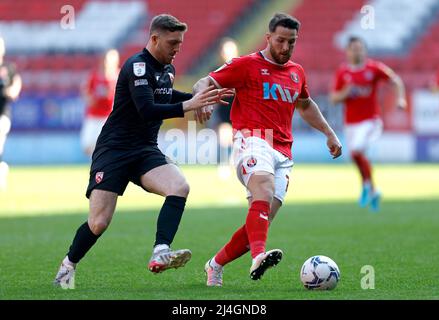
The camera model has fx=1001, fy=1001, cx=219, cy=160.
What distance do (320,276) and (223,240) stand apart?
357 cm

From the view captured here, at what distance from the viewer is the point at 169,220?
6727 mm

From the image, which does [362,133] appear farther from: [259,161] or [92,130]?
[259,161]

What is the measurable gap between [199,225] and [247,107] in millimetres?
4625

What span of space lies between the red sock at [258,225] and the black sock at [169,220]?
480 mm

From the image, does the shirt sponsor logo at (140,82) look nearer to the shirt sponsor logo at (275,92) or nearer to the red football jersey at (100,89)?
the shirt sponsor logo at (275,92)

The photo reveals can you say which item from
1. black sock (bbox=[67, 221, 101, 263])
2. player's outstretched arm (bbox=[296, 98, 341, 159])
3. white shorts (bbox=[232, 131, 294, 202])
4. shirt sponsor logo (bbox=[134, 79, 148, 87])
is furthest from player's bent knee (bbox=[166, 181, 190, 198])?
player's outstretched arm (bbox=[296, 98, 341, 159])

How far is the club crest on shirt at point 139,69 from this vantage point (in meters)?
6.75

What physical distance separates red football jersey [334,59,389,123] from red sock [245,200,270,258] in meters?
8.22

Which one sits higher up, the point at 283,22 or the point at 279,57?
the point at 283,22

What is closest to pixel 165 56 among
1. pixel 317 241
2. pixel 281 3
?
pixel 317 241

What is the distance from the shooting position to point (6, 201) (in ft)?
49.1

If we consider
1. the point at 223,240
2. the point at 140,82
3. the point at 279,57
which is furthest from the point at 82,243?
the point at 223,240
